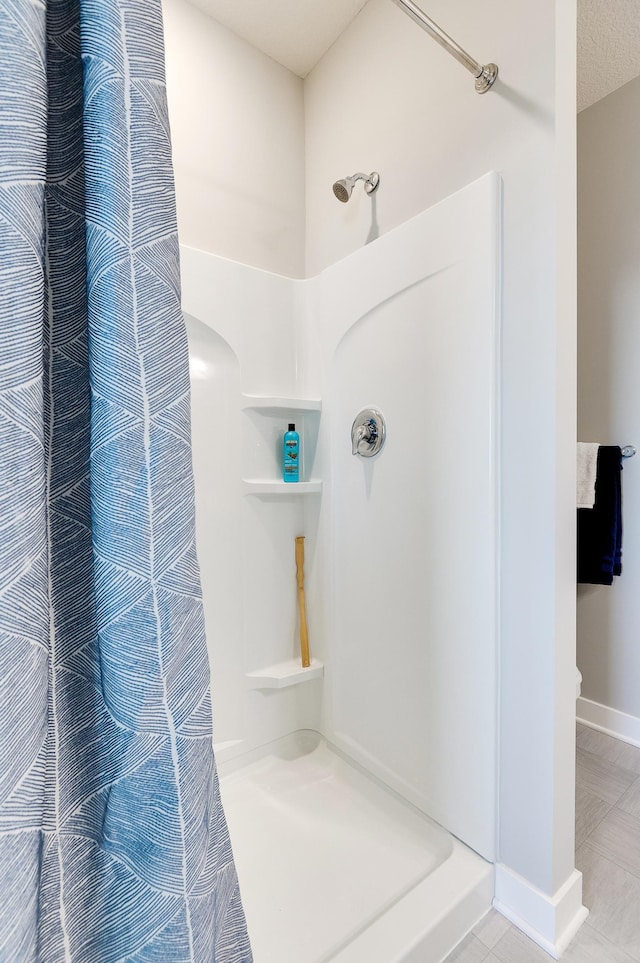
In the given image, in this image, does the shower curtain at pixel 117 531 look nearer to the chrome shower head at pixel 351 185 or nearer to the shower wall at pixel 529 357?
the shower wall at pixel 529 357

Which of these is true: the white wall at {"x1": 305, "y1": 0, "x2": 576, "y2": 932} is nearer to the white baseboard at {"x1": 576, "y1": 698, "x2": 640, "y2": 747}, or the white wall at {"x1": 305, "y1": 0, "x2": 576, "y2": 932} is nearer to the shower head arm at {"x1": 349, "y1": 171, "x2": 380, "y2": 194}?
the shower head arm at {"x1": 349, "y1": 171, "x2": 380, "y2": 194}

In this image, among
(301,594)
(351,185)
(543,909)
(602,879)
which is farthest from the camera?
(301,594)

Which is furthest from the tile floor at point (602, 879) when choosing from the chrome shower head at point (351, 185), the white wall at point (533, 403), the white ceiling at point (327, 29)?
the white ceiling at point (327, 29)

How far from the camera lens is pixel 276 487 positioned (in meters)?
1.57

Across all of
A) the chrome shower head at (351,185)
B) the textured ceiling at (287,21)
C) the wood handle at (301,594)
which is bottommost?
the wood handle at (301,594)

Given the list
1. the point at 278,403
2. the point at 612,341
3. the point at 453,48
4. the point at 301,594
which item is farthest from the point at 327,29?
the point at 301,594

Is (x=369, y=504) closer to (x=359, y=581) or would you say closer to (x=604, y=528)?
(x=359, y=581)

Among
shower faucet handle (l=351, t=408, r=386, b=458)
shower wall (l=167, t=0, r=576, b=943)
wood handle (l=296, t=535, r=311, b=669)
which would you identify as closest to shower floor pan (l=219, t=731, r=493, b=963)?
shower wall (l=167, t=0, r=576, b=943)

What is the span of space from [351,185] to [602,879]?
2.08 meters

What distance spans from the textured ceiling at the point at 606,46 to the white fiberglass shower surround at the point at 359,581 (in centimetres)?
108

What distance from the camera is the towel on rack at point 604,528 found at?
1757 millimetres

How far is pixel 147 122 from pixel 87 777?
60 cm

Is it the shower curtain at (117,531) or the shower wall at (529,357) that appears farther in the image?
the shower wall at (529,357)

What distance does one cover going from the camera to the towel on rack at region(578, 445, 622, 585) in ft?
5.76
